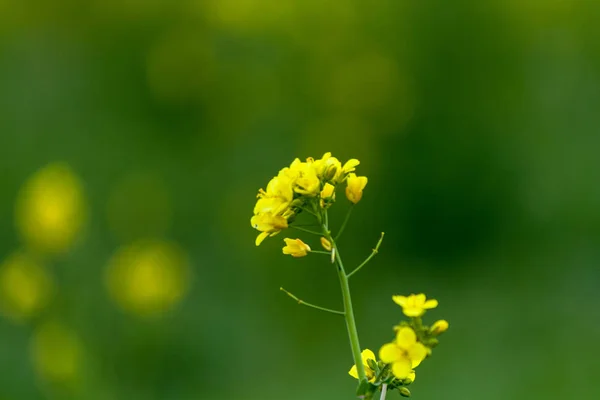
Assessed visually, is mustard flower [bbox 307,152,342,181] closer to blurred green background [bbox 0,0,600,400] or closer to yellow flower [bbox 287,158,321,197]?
yellow flower [bbox 287,158,321,197]

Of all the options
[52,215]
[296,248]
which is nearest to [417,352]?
[296,248]

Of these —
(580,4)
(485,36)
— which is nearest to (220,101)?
(485,36)

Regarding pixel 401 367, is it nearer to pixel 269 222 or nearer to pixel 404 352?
pixel 404 352

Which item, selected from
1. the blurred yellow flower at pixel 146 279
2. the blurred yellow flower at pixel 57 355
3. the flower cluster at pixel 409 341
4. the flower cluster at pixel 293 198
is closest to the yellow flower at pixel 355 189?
the flower cluster at pixel 293 198

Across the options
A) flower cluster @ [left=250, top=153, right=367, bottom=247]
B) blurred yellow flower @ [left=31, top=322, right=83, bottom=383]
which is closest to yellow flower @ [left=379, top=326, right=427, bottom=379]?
flower cluster @ [left=250, top=153, right=367, bottom=247]

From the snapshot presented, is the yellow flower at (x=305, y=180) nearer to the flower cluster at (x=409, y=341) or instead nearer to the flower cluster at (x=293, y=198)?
the flower cluster at (x=293, y=198)
